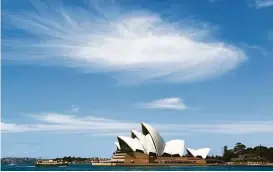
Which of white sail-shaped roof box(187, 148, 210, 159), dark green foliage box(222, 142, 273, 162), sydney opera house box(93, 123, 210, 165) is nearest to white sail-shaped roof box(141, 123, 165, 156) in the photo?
sydney opera house box(93, 123, 210, 165)

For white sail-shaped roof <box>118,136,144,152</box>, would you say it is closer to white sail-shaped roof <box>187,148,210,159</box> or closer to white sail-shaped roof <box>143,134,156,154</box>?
white sail-shaped roof <box>143,134,156,154</box>

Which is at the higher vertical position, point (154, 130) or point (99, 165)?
point (154, 130)

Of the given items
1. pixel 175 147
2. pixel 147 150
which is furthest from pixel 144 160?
pixel 175 147

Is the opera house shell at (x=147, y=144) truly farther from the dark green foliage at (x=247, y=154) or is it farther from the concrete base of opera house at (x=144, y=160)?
the dark green foliage at (x=247, y=154)

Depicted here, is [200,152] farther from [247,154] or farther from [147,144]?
[247,154]

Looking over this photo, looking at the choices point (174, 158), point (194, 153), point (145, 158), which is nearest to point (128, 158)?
point (145, 158)

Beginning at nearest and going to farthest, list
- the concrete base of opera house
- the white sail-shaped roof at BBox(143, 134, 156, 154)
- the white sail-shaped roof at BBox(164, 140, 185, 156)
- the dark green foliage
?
the white sail-shaped roof at BBox(143, 134, 156, 154) < the concrete base of opera house < the white sail-shaped roof at BBox(164, 140, 185, 156) < the dark green foliage

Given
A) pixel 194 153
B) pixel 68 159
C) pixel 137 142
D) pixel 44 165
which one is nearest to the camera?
pixel 137 142

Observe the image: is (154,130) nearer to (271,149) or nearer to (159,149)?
(159,149)
